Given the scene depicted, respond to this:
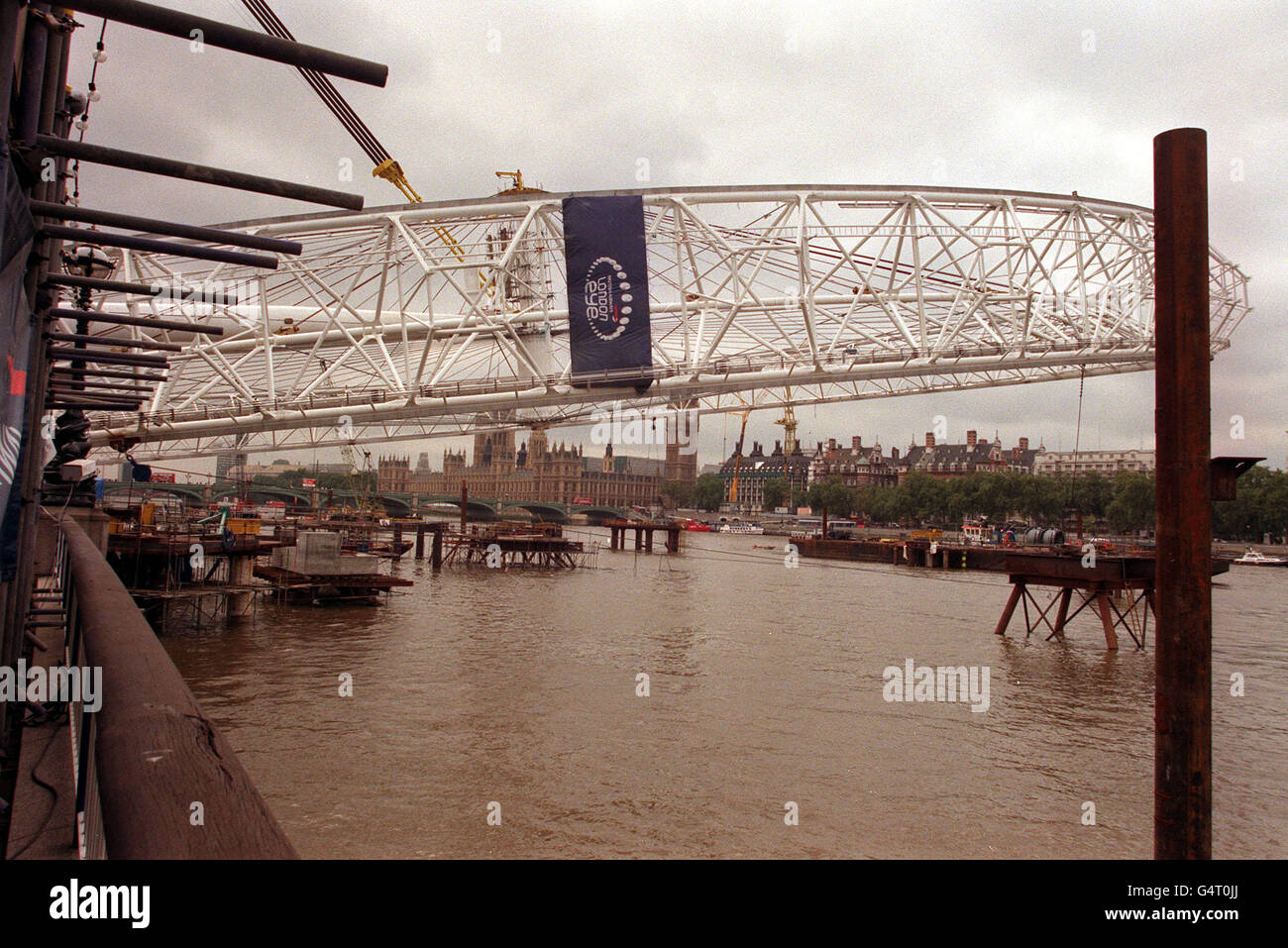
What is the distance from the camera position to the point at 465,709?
15.0 metres

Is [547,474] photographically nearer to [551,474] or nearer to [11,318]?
[551,474]

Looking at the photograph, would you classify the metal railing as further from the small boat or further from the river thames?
the small boat

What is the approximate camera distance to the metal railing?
154 centimetres

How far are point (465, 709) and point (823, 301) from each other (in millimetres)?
19582

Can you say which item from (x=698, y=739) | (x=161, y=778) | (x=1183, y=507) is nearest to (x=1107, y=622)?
(x=698, y=739)

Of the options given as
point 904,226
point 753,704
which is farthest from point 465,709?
point 904,226

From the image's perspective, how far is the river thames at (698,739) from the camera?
9.87 meters

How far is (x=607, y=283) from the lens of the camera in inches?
872

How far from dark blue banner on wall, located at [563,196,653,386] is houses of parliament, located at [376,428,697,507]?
112192 millimetres

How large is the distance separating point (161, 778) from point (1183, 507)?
7.00 meters

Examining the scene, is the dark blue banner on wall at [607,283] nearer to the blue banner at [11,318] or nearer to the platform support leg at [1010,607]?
the platform support leg at [1010,607]

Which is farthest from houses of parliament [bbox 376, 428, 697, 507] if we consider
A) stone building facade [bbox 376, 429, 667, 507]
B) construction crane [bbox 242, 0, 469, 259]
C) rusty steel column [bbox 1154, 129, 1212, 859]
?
rusty steel column [bbox 1154, 129, 1212, 859]

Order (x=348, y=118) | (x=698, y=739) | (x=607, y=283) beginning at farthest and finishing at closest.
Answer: (x=348, y=118) → (x=607, y=283) → (x=698, y=739)
